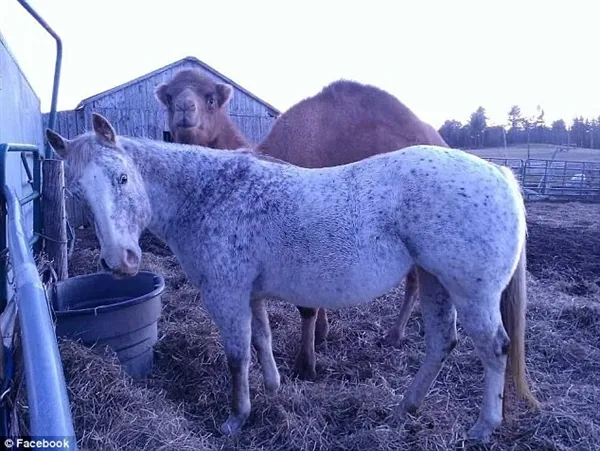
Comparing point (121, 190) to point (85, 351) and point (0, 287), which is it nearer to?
point (0, 287)

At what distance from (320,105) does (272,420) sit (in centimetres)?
299

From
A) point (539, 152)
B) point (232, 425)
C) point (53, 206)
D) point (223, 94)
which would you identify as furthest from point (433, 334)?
point (539, 152)

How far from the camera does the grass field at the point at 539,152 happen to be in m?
34.1

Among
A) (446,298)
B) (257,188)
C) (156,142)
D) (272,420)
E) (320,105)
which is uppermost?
(320,105)

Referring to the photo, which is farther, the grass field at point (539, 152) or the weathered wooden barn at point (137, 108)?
the grass field at point (539, 152)

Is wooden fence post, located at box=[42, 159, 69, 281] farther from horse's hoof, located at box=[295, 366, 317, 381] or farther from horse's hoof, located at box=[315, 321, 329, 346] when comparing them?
horse's hoof, located at box=[315, 321, 329, 346]

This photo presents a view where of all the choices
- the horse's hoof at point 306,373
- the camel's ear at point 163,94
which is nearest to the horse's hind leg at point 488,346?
the horse's hoof at point 306,373

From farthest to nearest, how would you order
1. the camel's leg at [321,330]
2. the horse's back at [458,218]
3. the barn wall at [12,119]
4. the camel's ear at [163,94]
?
the camel's ear at [163,94] → the camel's leg at [321,330] → the barn wall at [12,119] → the horse's back at [458,218]

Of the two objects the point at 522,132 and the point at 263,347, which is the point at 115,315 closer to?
the point at 263,347

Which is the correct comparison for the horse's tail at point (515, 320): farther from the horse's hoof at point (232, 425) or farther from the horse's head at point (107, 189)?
the horse's head at point (107, 189)

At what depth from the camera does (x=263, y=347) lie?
3.31 m

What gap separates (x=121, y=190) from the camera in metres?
2.50

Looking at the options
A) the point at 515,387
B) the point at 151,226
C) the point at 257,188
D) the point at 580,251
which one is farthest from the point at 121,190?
the point at 580,251

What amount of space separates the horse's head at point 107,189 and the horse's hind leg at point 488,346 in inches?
72.3
